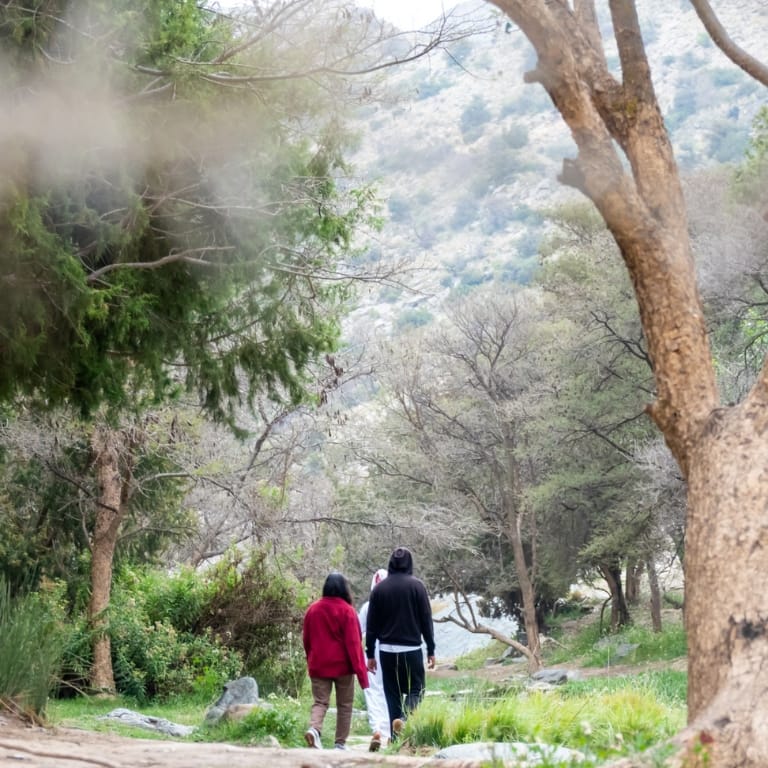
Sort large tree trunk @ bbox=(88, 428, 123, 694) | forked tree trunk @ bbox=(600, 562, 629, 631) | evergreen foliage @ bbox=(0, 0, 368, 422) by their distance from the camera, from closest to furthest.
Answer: evergreen foliage @ bbox=(0, 0, 368, 422) < large tree trunk @ bbox=(88, 428, 123, 694) < forked tree trunk @ bbox=(600, 562, 629, 631)

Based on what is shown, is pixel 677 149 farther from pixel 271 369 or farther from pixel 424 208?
pixel 271 369

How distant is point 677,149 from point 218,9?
256ft

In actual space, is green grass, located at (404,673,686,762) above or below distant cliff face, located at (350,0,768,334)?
below

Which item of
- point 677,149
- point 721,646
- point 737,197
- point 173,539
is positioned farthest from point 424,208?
point 721,646

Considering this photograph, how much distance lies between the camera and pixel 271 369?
36.5ft

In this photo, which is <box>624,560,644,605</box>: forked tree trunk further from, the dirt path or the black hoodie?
the dirt path

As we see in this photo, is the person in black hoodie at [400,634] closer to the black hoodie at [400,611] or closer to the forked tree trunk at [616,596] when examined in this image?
the black hoodie at [400,611]

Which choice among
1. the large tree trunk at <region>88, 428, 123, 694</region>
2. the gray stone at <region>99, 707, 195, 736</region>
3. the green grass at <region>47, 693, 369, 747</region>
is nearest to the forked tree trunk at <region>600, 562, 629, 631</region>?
the large tree trunk at <region>88, 428, 123, 694</region>

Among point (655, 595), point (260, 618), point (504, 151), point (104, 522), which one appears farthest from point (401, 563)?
point (504, 151)

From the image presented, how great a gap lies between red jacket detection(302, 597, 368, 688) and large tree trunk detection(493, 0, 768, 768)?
12.7ft

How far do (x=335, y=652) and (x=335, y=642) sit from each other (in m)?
0.08

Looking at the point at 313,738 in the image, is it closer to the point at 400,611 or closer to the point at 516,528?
the point at 400,611

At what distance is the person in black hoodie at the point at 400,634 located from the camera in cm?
865

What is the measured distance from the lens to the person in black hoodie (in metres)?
8.65
